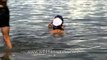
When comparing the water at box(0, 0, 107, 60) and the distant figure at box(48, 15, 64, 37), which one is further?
the distant figure at box(48, 15, 64, 37)

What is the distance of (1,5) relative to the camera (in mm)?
13750

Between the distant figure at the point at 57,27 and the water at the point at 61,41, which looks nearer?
the water at the point at 61,41

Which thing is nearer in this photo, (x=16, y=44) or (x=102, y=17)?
(x=16, y=44)

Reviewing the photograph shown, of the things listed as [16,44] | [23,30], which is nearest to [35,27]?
[23,30]

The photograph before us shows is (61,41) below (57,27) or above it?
below

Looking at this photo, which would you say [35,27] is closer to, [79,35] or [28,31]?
[28,31]

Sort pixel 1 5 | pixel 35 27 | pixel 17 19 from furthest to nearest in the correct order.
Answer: pixel 17 19 < pixel 35 27 < pixel 1 5

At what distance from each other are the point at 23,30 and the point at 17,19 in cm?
474

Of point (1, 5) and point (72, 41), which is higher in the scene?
point (1, 5)

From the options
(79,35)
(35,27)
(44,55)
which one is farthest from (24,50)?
(35,27)

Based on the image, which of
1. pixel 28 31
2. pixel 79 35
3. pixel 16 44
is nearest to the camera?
pixel 16 44

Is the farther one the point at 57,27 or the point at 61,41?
the point at 57,27

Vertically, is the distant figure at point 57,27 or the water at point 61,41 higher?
the distant figure at point 57,27

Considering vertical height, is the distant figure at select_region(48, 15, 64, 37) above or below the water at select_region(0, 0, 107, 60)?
above
